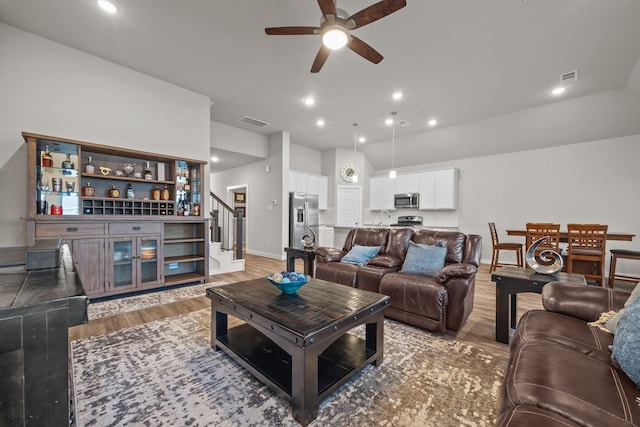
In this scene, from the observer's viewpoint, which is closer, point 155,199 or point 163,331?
point 163,331

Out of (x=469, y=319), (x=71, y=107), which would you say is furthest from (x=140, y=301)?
(x=469, y=319)

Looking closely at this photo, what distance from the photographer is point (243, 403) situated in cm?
156

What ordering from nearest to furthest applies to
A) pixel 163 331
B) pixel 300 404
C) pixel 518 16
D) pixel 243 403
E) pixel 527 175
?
pixel 300 404
pixel 243 403
pixel 163 331
pixel 518 16
pixel 527 175

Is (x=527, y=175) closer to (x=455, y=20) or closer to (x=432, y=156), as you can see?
(x=432, y=156)

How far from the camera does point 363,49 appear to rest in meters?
2.52

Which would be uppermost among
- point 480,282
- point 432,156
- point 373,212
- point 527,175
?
point 432,156

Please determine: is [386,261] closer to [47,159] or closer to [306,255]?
[306,255]

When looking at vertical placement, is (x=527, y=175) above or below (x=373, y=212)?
above

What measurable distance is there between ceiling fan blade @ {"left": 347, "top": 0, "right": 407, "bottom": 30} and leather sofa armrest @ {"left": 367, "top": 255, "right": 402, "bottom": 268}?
2.45m

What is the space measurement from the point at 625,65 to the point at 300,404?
5.58m

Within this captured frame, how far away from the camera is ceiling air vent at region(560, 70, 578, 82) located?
12.1ft

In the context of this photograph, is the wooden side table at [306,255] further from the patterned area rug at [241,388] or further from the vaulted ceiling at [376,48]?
the vaulted ceiling at [376,48]

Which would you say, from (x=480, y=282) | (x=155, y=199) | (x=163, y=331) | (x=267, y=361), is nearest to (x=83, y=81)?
(x=155, y=199)

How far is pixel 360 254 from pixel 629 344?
8.29 feet
